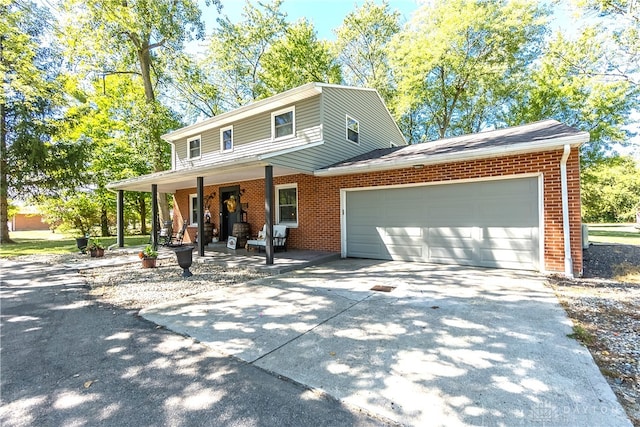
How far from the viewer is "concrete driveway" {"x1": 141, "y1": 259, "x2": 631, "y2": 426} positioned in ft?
6.97

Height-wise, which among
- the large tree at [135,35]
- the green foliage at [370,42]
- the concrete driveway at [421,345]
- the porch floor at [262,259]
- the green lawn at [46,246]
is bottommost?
the concrete driveway at [421,345]

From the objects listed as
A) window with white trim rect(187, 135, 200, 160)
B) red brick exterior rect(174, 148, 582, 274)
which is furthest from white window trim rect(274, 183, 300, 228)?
window with white trim rect(187, 135, 200, 160)

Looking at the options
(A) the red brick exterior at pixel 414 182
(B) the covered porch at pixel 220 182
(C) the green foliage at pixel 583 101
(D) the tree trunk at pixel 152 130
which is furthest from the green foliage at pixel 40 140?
(C) the green foliage at pixel 583 101

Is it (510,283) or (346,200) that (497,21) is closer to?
(346,200)

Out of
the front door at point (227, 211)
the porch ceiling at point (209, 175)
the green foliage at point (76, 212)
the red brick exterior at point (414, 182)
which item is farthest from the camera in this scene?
the green foliage at point (76, 212)

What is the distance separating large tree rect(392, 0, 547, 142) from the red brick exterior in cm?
1304

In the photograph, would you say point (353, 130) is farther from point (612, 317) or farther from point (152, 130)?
point (152, 130)

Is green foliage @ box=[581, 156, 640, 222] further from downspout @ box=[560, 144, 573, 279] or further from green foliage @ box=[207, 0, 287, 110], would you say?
green foliage @ box=[207, 0, 287, 110]

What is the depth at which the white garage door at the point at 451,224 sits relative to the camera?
21.1ft

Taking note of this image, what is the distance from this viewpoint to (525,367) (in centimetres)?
261

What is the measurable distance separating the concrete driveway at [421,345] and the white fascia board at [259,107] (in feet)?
20.6

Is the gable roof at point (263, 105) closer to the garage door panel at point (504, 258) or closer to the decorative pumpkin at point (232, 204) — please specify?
the decorative pumpkin at point (232, 204)

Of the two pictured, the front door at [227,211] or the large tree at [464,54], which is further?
the large tree at [464,54]

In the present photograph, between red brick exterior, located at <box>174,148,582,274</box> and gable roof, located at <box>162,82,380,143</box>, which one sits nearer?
red brick exterior, located at <box>174,148,582,274</box>
